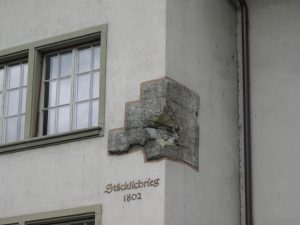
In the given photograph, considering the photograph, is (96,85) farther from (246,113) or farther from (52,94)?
(246,113)

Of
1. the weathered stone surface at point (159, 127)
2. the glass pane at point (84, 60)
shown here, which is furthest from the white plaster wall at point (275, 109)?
the glass pane at point (84, 60)

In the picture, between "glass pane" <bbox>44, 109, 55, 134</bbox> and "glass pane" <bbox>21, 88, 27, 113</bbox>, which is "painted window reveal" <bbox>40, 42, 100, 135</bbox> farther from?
"glass pane" <bbox>21, 88, 27, 113</bbox>

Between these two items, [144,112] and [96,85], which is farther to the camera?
[96,85]

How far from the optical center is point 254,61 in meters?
16.5

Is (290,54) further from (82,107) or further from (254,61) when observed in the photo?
(82,107)

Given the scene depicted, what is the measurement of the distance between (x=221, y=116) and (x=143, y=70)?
1.91 meters

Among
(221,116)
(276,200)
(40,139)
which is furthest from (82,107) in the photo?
(276,200)

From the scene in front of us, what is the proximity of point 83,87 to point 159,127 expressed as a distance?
76.6 inches

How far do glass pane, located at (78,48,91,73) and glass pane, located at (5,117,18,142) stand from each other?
4.97 ft

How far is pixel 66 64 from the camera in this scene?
15961 mm

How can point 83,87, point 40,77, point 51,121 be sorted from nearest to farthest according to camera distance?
point 83,87, point 51,121, point 40,77

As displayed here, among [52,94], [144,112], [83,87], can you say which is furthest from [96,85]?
[144,112]

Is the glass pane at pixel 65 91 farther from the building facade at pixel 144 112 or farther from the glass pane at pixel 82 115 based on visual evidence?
the glass pane at pixel 82 115

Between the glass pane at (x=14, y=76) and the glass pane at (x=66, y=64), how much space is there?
0.91m
